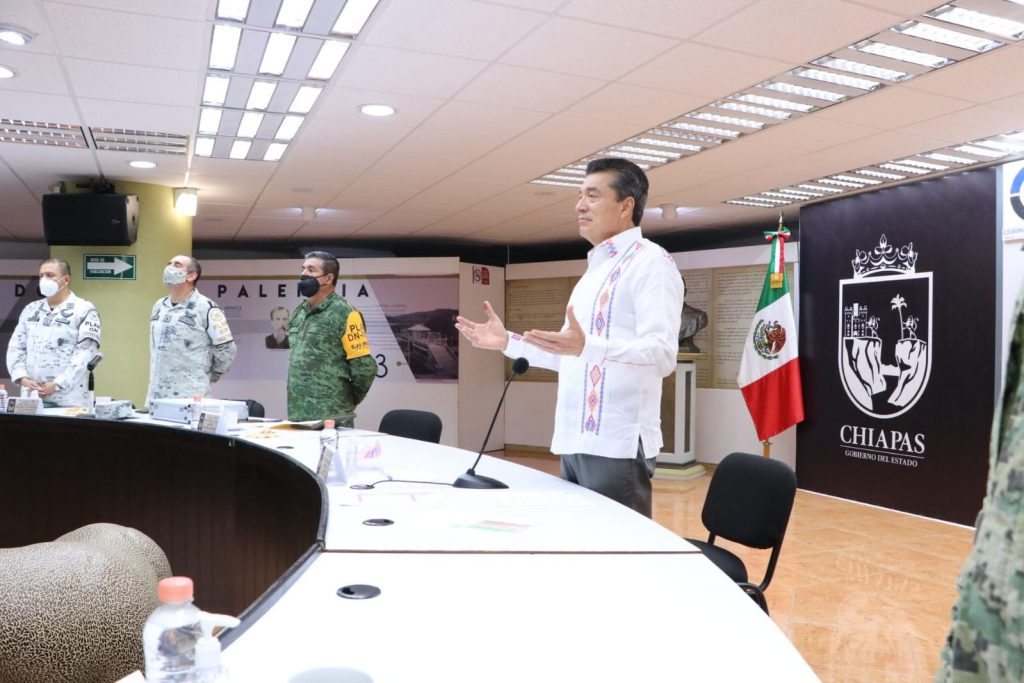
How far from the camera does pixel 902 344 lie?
18.9 feet

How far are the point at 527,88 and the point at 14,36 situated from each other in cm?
227

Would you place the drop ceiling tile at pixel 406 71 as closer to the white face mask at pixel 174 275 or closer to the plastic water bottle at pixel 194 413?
the white face mask at pixel 174 275

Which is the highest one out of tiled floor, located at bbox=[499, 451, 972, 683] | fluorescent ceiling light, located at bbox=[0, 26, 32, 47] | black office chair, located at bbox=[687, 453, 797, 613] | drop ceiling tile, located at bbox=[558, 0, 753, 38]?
fluorescent ceiling light, located at bbox=[0, 26, 32, 47]

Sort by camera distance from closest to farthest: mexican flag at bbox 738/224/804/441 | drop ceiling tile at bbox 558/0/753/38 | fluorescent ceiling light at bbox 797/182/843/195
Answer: drop ceiling tile at bbox 558/0/753/38 < fluorescent ceiling light at bbox 797/182/843/195 < mexican flag at bbox 738/224/804/441

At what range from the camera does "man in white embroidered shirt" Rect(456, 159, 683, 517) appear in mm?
1983

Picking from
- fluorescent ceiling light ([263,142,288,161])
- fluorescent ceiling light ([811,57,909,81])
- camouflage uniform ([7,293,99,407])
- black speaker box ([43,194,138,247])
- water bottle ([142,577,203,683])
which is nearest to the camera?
water bottle ([142,577,203,683])

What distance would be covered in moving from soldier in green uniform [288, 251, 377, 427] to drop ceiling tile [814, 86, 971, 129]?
2814 millimetres

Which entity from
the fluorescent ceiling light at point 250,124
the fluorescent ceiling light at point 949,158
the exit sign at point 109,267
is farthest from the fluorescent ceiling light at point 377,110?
the fluorescent ceiling light at point 949,158

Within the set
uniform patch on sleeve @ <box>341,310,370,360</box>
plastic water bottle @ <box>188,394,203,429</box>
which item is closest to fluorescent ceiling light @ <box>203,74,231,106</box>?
uniform patch on sleeve @ <box>341,310,370,360</box>

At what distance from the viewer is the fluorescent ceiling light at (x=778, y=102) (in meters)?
4.07

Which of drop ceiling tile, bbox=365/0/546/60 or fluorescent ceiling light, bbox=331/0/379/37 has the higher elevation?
fluorescent ceiling light, bbox=331/0/379/37

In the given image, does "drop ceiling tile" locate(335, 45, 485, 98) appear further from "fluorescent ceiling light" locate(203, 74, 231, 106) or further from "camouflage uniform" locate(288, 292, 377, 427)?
"camouflage uniform" locate(288, 292, 377, 427)

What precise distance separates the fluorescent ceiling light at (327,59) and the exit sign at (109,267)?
3345 millimetres

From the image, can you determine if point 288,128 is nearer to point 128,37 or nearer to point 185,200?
point 128,37
